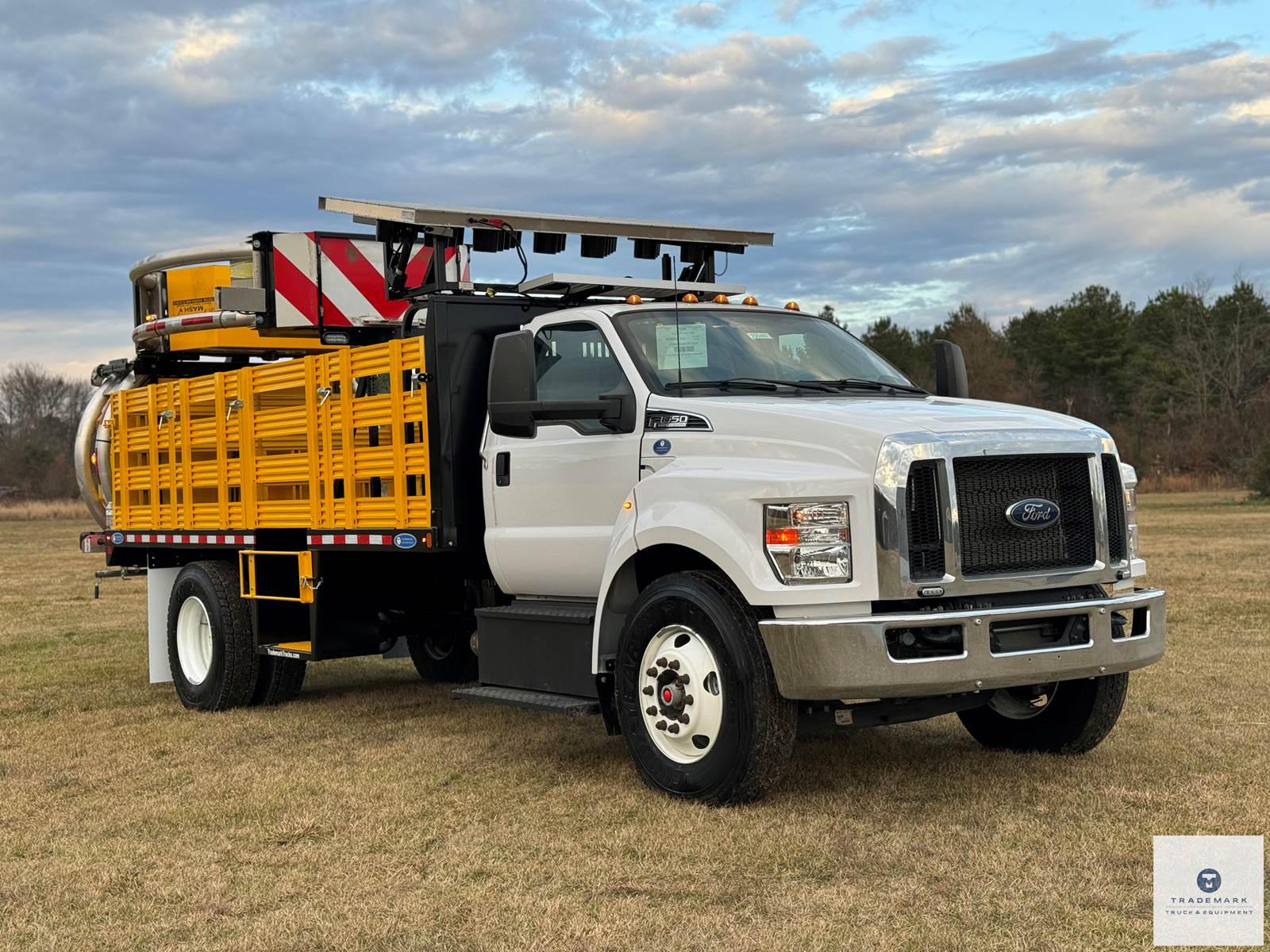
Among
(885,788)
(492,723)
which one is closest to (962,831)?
(885,788)

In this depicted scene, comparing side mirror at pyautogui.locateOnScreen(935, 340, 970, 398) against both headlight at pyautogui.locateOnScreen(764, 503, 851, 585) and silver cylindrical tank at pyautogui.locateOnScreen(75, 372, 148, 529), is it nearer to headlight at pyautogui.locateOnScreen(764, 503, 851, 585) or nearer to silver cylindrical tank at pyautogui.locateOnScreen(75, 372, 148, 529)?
headlight at pyautogui.locateOnScreen(764, 503, 851, 585)

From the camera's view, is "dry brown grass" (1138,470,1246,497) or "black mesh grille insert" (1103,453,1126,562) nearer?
"black mesh grille insert" (1103,453,1126,562)

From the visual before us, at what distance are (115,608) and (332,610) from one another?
9.22 meters

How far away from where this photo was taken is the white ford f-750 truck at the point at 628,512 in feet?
19.6

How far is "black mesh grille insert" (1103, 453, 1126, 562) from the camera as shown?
655 centimetres

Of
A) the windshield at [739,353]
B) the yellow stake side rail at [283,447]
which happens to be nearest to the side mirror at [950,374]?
the windshield at [739,353]

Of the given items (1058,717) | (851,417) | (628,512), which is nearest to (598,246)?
(628,512)

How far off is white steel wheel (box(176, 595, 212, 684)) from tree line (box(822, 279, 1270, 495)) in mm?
51047

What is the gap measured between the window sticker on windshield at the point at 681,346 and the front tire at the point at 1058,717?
2.26 meters

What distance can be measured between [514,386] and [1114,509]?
2.83m

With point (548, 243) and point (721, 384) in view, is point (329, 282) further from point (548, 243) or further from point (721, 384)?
point (721, 384)

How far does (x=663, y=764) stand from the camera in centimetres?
652

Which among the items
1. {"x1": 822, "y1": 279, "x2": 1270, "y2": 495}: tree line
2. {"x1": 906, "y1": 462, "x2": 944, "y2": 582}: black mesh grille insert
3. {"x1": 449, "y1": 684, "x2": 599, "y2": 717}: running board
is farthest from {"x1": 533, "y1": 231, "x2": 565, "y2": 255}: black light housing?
{"x1": 822, "y1": 279, "x2": 1270, "y2": 495}: tree line

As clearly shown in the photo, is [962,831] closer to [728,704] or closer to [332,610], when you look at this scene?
[728,704]
